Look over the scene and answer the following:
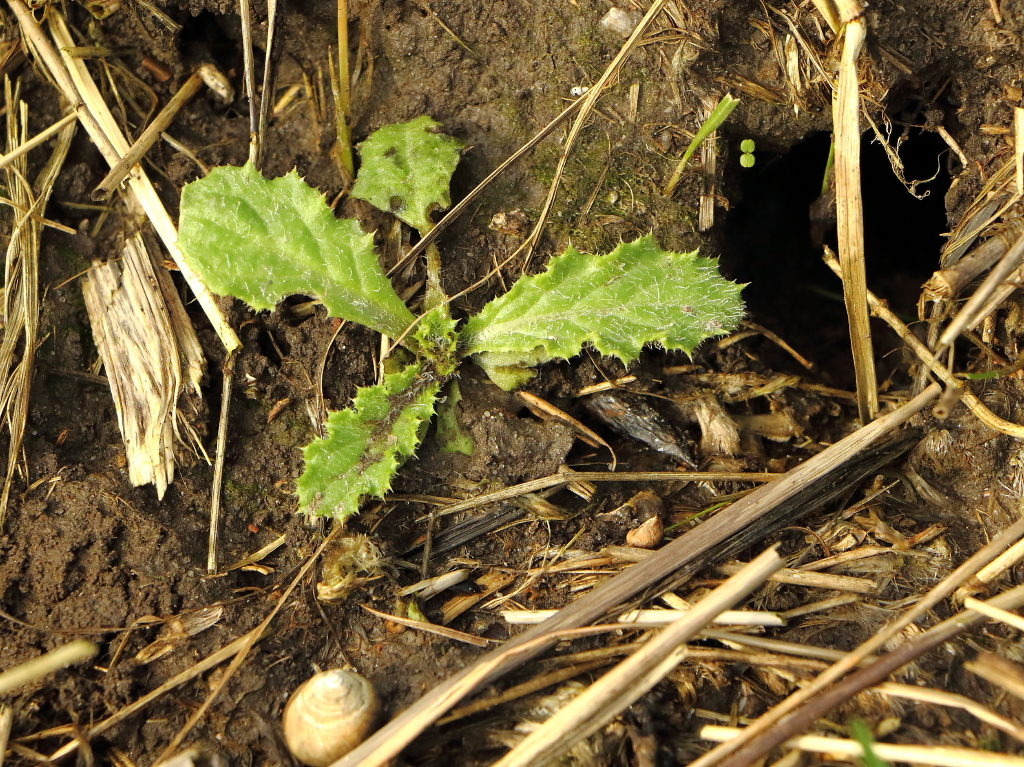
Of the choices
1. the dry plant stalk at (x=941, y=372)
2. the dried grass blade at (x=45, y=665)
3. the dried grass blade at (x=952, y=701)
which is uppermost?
the dry plant stalk at (x=941, y=372)

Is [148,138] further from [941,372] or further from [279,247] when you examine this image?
[941,372]

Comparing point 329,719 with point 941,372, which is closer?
point 329,719

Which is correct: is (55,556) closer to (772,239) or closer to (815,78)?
(815,78)

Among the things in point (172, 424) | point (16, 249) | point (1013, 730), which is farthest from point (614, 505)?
point (16, 249)

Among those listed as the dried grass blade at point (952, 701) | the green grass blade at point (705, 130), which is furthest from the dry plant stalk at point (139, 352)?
the dried grass blade at point (952, 701)

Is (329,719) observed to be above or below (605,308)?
below

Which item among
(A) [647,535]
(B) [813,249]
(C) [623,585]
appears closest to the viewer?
(C) [623,585]

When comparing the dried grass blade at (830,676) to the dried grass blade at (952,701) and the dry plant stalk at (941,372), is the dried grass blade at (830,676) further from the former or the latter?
the dry plant stalk at (941,372)

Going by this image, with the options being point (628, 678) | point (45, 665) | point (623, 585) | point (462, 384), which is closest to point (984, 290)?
point (623, 585)
